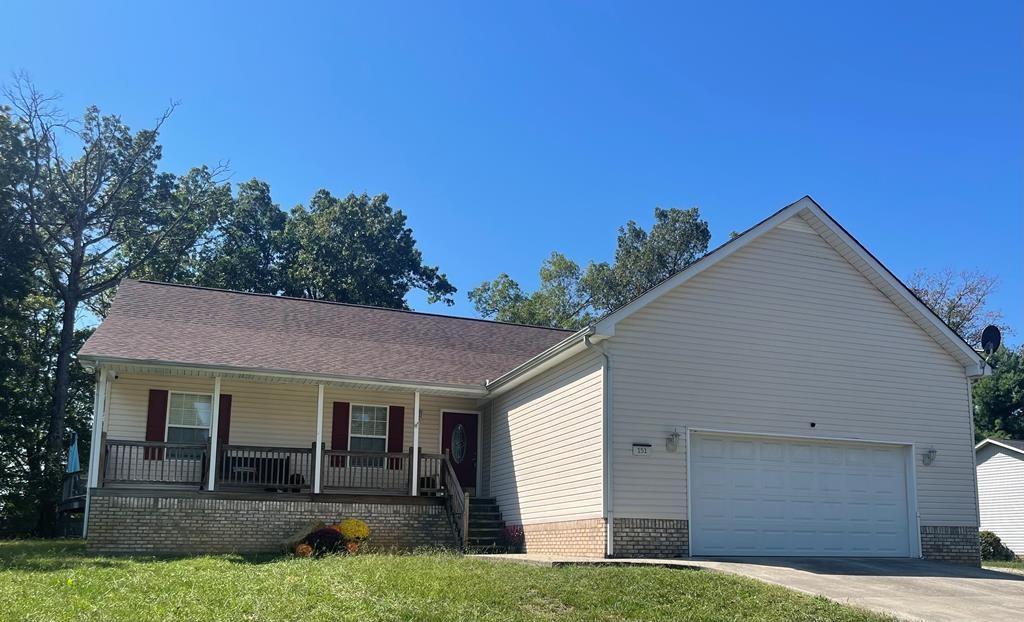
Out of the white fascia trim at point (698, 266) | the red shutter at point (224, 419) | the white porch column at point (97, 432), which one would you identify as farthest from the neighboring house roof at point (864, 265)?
the white porch column at point (97, 432)

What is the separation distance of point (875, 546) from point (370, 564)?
935 cm

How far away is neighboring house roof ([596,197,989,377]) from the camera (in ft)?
53.9

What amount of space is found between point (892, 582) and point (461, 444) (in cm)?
1039

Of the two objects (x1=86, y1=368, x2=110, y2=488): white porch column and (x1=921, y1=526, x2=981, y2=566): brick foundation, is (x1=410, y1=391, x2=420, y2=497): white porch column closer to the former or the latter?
(x1=86, y1=368, x2=110, y2=488): white porch column

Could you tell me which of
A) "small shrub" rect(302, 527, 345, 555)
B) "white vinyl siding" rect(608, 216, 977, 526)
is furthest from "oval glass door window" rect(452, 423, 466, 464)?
"white vinyl siding" rect(608, 216, 977, 526)

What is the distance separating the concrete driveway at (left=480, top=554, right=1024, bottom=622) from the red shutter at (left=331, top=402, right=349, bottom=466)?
276 inches

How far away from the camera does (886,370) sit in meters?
17.0

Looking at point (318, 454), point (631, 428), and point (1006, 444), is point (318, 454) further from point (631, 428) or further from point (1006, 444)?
point (1006, 444)

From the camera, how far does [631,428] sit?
15.0m

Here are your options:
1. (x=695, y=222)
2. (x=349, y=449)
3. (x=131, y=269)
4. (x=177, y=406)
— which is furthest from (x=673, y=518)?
(x=695, y=222)

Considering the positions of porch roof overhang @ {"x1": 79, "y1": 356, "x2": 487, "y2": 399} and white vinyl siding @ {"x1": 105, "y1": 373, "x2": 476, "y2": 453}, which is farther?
white vinyl siding @ {"x1": 105, "y1": 373, "x2": 476, "y2": 453}

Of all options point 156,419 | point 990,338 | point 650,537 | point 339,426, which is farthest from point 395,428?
point 990,338

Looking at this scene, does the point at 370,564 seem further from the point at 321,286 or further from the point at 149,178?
the point at 321,286

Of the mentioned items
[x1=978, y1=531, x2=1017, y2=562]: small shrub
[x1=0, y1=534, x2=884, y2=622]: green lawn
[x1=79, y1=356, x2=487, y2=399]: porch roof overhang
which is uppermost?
[x1=79, y1=356, x2=487, y2=399]: porch roof overhang
